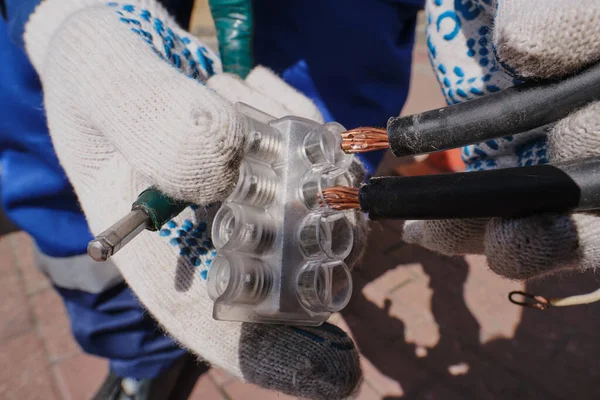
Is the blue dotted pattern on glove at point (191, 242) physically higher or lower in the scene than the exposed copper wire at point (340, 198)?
lower

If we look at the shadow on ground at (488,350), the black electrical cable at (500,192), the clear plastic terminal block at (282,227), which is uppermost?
the black electrical cable at (500,192)

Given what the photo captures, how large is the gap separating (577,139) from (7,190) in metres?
0.92

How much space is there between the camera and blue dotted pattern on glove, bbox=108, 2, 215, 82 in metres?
0.57

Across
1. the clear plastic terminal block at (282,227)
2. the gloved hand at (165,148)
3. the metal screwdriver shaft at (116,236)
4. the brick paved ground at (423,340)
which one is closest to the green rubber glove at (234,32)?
the gloved hand at (165,148)

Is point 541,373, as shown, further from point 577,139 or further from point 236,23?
point 236,23

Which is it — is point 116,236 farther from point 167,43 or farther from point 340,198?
point 167,43

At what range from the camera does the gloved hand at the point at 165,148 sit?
44cm

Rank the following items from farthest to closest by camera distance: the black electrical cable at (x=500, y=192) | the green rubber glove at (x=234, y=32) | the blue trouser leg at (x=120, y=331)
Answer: the blue trouser leg at (x=120, y=331) → the green rubber glove at (x=234, y=32) → the black electrical cable at (x=500, y=192)

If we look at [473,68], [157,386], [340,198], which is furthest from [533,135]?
[157,386]

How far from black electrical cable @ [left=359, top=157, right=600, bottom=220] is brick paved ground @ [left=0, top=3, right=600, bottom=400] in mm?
820

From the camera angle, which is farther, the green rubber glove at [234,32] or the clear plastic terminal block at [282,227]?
the green rubber glove at [234,32]

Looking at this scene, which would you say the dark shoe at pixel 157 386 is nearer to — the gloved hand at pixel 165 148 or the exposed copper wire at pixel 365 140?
the gloved hand at pixel 165 148

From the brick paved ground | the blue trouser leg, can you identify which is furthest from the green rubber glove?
the brick paved ground

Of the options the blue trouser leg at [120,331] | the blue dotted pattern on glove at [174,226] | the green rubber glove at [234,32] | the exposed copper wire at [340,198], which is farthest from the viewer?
the blue trouser leg at [120,331]
